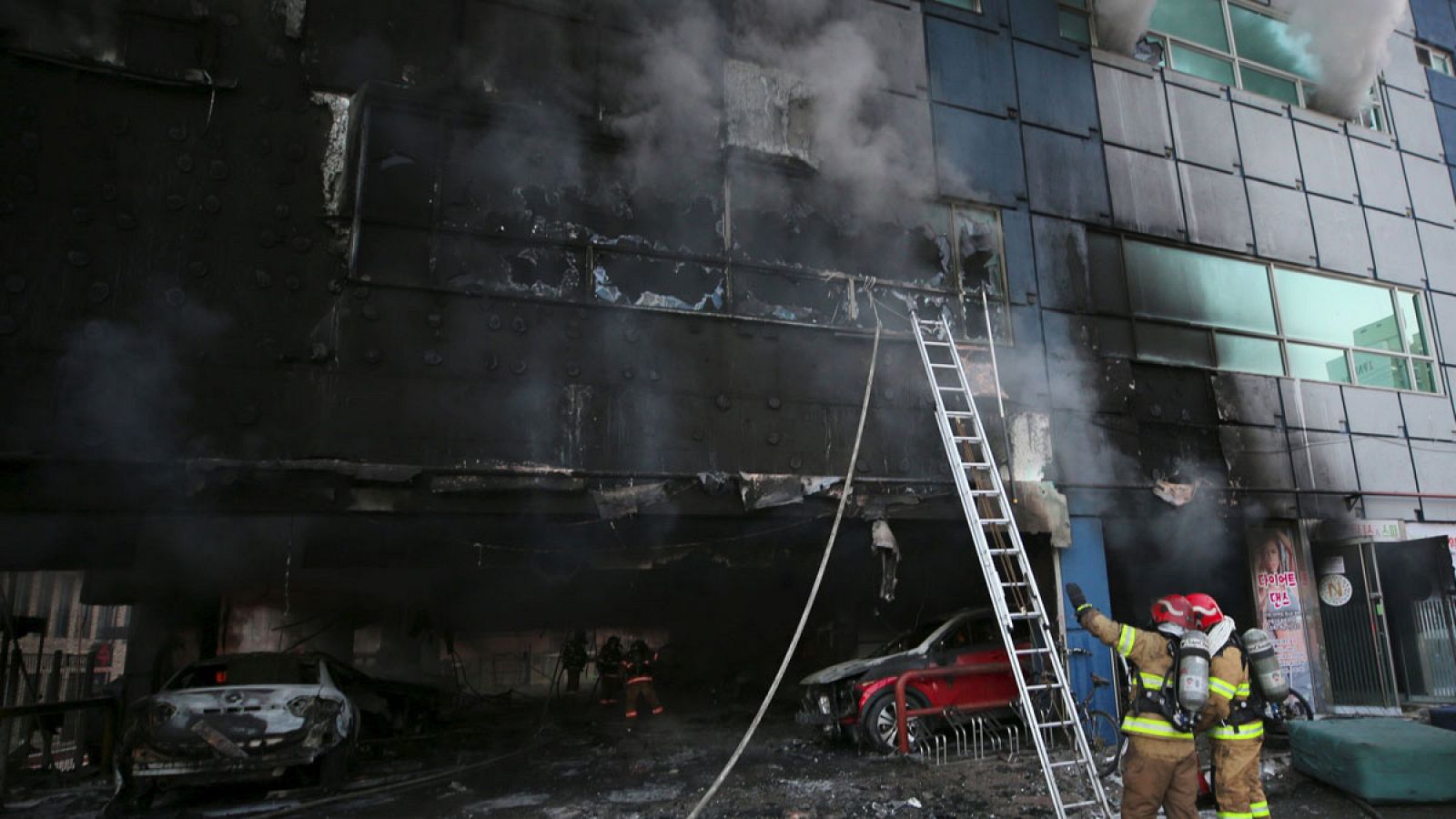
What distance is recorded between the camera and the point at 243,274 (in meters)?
5.97

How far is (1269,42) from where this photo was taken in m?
11.5

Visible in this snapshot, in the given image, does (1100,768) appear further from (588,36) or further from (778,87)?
(588,36)

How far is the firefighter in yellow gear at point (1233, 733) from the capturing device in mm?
4719

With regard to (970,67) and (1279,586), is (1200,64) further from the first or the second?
(1279,586)

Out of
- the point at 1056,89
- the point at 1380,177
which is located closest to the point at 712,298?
the point at 1056,89

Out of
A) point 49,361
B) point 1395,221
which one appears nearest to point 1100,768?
point 49,361

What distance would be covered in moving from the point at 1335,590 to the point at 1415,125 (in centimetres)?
773

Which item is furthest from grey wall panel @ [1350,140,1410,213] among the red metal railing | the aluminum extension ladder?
the red metal railing

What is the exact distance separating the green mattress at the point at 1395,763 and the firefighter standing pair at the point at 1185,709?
6.18ft

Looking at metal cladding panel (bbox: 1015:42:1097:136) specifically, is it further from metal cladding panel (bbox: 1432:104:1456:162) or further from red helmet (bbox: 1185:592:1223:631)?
metal cladding panel (bbox: 1432:104:1456:162)

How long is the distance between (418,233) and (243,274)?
1290mm

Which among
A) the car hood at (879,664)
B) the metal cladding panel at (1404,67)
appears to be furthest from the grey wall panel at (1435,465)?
the car hood at (879,664)

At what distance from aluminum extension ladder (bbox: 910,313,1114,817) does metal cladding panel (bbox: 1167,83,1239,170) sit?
4919mm

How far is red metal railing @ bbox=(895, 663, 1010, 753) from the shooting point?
25.3 ft
